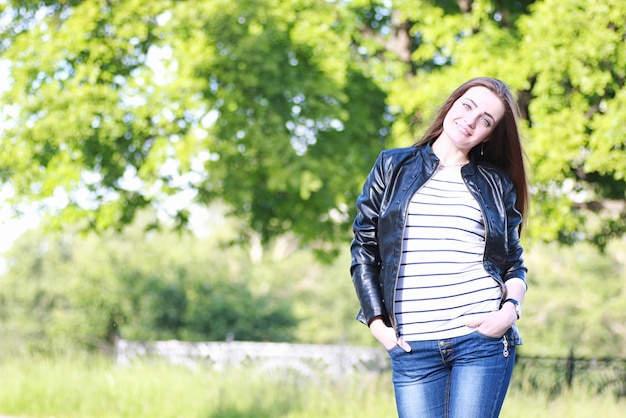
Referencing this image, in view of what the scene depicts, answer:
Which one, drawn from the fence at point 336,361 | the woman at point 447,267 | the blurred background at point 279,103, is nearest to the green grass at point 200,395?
the blurred background at point 279,103

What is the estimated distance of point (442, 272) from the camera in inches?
102

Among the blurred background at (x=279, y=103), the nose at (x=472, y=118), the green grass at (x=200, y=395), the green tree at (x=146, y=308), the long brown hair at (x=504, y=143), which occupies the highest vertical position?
the nose at (x=472, y=118)

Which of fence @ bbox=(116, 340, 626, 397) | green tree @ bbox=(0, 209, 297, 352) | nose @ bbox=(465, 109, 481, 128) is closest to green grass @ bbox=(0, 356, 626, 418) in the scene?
fence @ bbox=(116, 340, 626, 397)

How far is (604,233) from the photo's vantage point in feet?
46.3

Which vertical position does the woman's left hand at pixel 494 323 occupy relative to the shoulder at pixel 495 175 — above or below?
below

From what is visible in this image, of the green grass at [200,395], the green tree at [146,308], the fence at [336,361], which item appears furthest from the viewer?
the green tree at [146,308]

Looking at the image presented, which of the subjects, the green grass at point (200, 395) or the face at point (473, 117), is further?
the green grass at point (200, 395)

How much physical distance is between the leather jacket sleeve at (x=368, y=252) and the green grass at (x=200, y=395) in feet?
16.6

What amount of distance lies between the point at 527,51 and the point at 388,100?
2.14 m

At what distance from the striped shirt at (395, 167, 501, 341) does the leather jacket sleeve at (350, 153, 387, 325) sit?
3.0 inches

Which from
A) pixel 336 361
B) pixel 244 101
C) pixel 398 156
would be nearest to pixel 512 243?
pixel 398 156

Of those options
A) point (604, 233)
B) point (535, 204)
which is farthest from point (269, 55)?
point (604, 233)

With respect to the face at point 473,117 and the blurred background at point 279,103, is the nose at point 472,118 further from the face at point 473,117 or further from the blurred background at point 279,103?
the blurred background at point 279,103

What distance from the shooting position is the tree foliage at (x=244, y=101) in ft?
35.8
